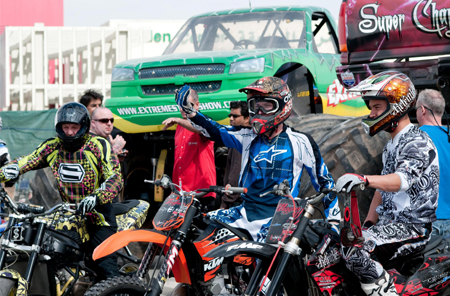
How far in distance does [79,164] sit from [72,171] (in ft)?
0.27

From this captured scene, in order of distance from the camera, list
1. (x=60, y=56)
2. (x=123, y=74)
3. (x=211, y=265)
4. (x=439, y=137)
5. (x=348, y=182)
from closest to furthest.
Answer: (x=348, y=182) → (x=211, y=265) → (x=439, y=137) → (x=123, y=74) → (x=60, y=56)

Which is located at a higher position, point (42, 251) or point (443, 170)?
point (443, 170)

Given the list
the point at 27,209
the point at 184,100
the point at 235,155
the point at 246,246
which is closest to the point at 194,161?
the point at 235,155

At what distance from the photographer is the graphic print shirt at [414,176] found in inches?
157

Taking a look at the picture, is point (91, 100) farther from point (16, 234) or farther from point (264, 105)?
point (264, 105)

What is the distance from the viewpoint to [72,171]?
17.3ft

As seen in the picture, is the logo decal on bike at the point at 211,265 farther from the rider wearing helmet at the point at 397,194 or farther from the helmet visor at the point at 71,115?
the helmet visor at the point at 71,115

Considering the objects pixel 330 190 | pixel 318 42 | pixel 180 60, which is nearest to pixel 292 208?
pixel 330 190

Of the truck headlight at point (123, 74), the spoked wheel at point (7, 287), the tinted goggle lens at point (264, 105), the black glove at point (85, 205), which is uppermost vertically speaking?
the tinted goggle lens at point (264, 105)

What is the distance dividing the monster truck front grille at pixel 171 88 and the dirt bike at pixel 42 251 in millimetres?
2595

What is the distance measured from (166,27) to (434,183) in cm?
2296

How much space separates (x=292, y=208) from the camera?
12.3 feet

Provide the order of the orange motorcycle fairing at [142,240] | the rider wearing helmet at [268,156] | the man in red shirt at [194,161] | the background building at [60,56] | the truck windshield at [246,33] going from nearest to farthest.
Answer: the orange motorcycle fairing at [142,240] → the rider wearing helmet at [268,156] → the man in red shirt at [194,161] → the truck windshield at [246,33] → the background building at [60,56]

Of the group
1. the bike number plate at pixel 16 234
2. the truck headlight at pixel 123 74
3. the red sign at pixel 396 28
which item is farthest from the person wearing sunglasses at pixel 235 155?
the bike number plate at pixel 16 234
